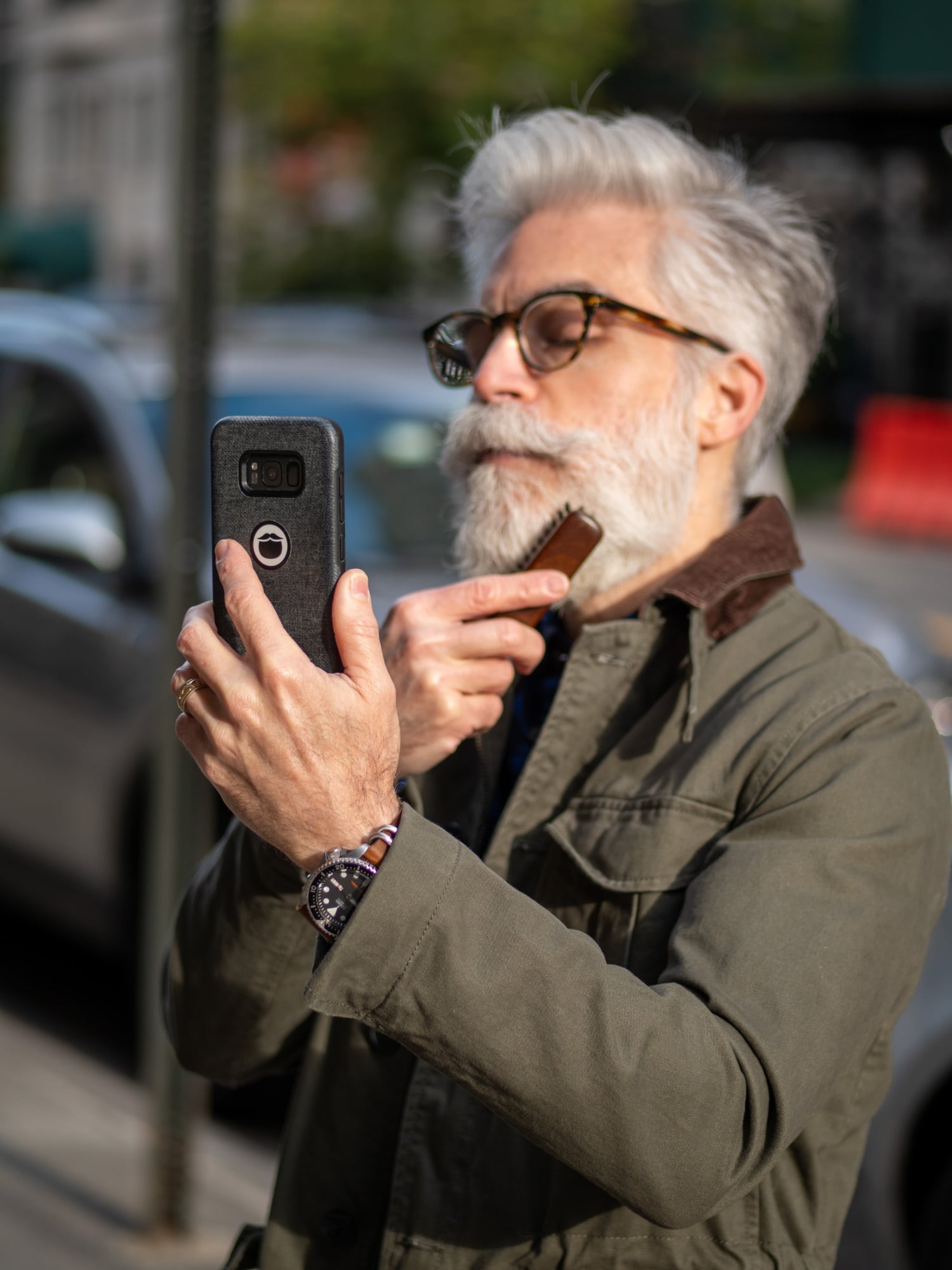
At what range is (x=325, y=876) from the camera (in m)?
1.43

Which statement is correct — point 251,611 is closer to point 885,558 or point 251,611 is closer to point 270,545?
point 270,545

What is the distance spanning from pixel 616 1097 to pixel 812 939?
257 millimetres

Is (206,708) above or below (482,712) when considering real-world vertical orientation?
above

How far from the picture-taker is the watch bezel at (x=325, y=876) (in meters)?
1.43

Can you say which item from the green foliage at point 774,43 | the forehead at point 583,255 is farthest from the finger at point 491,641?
the green foliage at point 774,43

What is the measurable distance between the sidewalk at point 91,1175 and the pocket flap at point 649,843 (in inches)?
93.7

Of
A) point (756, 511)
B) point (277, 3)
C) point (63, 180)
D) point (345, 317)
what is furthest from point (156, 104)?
point (756, 511)

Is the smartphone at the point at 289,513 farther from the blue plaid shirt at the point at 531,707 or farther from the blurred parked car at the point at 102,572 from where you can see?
the blurred parked car at the point at 102,572

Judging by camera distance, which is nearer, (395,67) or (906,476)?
(906,476)

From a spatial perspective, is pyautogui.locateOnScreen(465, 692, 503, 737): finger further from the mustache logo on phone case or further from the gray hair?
the gray hair

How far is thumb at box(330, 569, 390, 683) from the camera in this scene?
1429 mm

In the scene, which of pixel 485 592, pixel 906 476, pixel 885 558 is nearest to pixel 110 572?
pixel 485 592

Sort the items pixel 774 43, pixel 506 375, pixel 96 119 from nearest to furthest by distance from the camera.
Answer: pixel 506 375 < pixel 774 43 < pixel 96 119

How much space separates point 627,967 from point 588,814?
0.18 m
